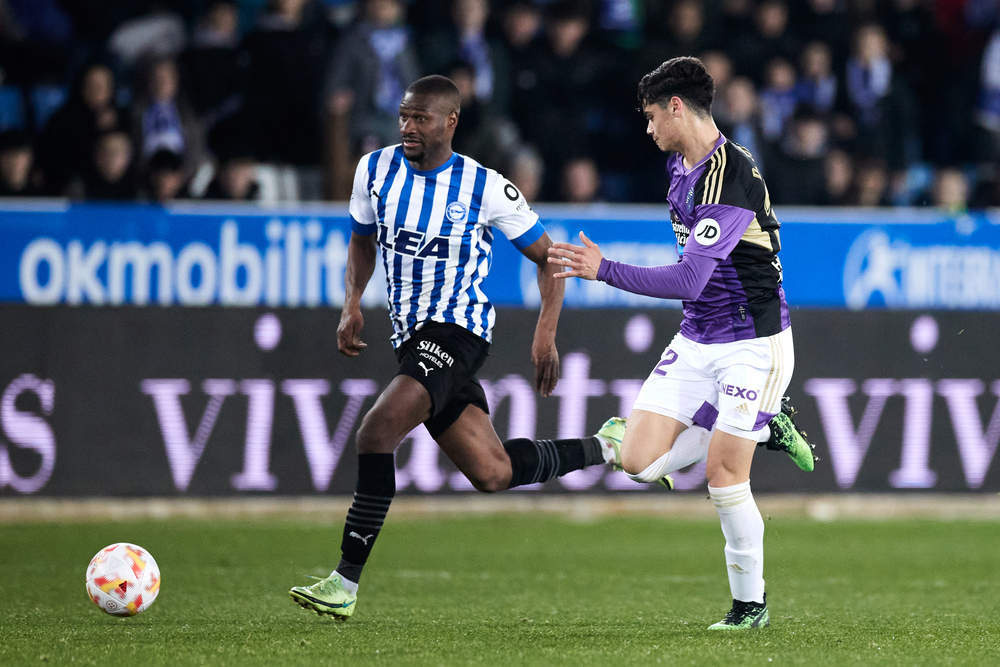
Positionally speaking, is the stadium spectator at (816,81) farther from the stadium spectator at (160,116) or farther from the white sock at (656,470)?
the white sock at (656,470)

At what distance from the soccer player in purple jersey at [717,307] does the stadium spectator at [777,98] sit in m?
6.71

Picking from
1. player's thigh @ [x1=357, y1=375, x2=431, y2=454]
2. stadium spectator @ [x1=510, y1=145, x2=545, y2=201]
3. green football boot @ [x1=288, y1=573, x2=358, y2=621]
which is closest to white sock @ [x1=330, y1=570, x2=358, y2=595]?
green football boot @ [x1=288, y1=573, x2=358, y2=621]

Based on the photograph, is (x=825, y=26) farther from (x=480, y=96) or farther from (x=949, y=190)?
(x=480, y=96)

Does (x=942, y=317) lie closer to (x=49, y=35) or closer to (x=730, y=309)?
(x=730, y=309)

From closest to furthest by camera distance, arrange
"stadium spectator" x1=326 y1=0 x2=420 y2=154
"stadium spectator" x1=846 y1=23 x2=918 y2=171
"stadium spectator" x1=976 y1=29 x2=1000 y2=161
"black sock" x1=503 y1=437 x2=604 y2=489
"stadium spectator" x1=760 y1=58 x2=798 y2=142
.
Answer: "black sock" x1=503 y1=437 x2=604 y2=489 → "stadium spectator" x1=326 y1=0 x2=420 y2=154 → "stadium spectator" x1=760 y1=58 x2=798 y2=142 → "stadium spectator" x1=846 y1=23 x2=918 y2=171 → "stadium spectator" x1=976 y1=29 x2=1000 y2=161

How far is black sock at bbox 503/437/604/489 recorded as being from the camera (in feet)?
19.0

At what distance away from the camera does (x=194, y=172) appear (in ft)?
34.4

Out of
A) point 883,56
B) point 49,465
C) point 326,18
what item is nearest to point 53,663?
point 49,465

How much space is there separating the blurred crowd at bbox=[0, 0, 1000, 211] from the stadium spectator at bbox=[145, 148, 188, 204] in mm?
15

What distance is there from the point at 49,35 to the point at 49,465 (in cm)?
459

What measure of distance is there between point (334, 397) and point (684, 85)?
4.53m

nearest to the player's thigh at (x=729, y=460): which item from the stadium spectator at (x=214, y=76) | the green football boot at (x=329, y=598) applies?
the green football boot at (x=329, y=598)

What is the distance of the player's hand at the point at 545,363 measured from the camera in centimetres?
553

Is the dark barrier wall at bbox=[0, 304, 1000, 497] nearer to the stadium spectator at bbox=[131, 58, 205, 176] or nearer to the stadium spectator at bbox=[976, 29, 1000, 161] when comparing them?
the stadium spectator at bbox=[131, 58, 205, 176]
